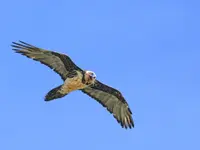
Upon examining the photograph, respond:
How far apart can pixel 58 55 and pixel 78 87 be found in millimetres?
1997

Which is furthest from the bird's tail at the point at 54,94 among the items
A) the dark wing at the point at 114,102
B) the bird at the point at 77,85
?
the dark wing at the point at 114,102

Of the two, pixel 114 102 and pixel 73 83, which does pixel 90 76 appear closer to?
pixel 73 83

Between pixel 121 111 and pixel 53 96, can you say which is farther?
pixel 121 111

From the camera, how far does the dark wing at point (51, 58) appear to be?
1978 inches

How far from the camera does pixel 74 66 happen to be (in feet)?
168

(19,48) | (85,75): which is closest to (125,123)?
(85,75)

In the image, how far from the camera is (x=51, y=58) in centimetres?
5088

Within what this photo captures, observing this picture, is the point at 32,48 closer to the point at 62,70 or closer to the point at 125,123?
the point at 62,70

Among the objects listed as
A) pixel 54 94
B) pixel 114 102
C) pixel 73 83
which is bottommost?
pixel 54 94

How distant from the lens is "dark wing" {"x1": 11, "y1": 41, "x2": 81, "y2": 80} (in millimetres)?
50250

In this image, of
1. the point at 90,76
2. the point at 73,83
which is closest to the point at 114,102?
the point at 90,76

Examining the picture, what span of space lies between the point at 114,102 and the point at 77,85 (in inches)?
118

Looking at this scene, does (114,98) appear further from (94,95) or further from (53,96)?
(53,96)

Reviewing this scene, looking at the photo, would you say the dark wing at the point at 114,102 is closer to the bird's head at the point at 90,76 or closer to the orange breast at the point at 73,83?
the bird's head at the point at 90,76
